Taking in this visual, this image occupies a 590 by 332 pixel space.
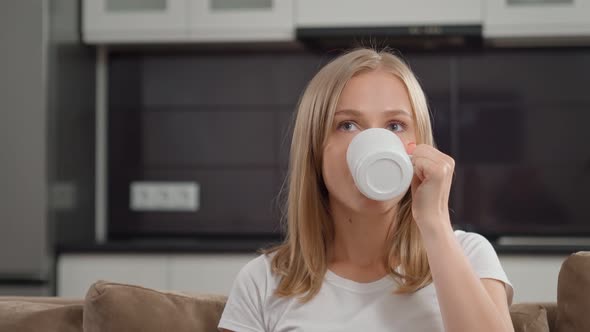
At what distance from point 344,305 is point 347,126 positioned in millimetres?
272

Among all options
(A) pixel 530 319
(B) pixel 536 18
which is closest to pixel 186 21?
(B) pixel 536 18

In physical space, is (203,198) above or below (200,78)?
below

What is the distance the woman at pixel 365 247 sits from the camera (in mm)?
1243

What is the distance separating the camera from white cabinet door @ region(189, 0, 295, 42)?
10.5ft

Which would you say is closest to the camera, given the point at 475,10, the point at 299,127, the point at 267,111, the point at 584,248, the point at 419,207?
the point at 419,207

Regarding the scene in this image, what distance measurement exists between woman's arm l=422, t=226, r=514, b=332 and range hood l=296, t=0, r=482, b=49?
1.96 m

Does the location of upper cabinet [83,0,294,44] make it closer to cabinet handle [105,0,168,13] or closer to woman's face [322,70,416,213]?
cabinet handle [105,0,168,13]

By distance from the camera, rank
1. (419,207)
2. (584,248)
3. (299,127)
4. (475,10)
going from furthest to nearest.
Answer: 1. (475,10)
2. (584,248)
3. (299,127)
4. (419,207)

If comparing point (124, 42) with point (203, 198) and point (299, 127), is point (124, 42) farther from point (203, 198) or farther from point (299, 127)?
point (299, 127)

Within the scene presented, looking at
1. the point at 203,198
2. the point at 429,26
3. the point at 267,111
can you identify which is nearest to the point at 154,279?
the point at 203,198

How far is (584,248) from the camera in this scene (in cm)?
289

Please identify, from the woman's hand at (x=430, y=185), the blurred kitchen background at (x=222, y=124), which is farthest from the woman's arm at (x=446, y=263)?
the blurred kitchen background at (x=222, y=124)

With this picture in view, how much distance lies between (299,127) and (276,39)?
188cm

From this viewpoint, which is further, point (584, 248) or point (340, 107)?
point (584, 248)
